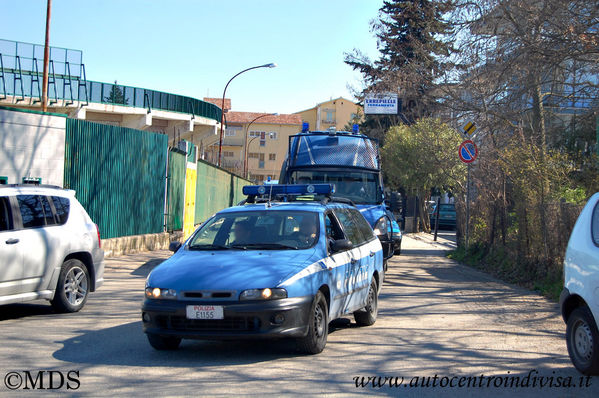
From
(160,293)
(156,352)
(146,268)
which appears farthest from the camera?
(146,268)

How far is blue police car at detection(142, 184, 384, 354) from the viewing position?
6.70m

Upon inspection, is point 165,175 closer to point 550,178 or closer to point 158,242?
point 158,242

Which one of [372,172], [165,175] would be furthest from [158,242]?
[372,172]

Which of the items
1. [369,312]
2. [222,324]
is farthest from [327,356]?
[369,312]

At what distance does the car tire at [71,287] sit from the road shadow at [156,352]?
1.35 meters

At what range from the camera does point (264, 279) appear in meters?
6.82

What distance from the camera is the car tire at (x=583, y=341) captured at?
626cm

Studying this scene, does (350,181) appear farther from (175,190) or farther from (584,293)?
(584,293)

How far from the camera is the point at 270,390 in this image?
5828 millimetres

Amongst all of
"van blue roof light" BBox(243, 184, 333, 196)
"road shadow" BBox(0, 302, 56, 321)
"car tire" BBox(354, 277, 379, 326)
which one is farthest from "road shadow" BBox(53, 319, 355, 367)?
"van blue roof light" BBox(243, 184, 333, 196)

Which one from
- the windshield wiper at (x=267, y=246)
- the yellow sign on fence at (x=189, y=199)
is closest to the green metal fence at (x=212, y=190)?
the yellow sign on fence at (x=189, y=199)

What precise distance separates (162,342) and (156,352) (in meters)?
0.17

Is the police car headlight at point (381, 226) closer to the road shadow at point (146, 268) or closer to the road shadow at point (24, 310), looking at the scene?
the road shadow at point (146, 268)

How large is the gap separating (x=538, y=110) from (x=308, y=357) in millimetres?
12150
